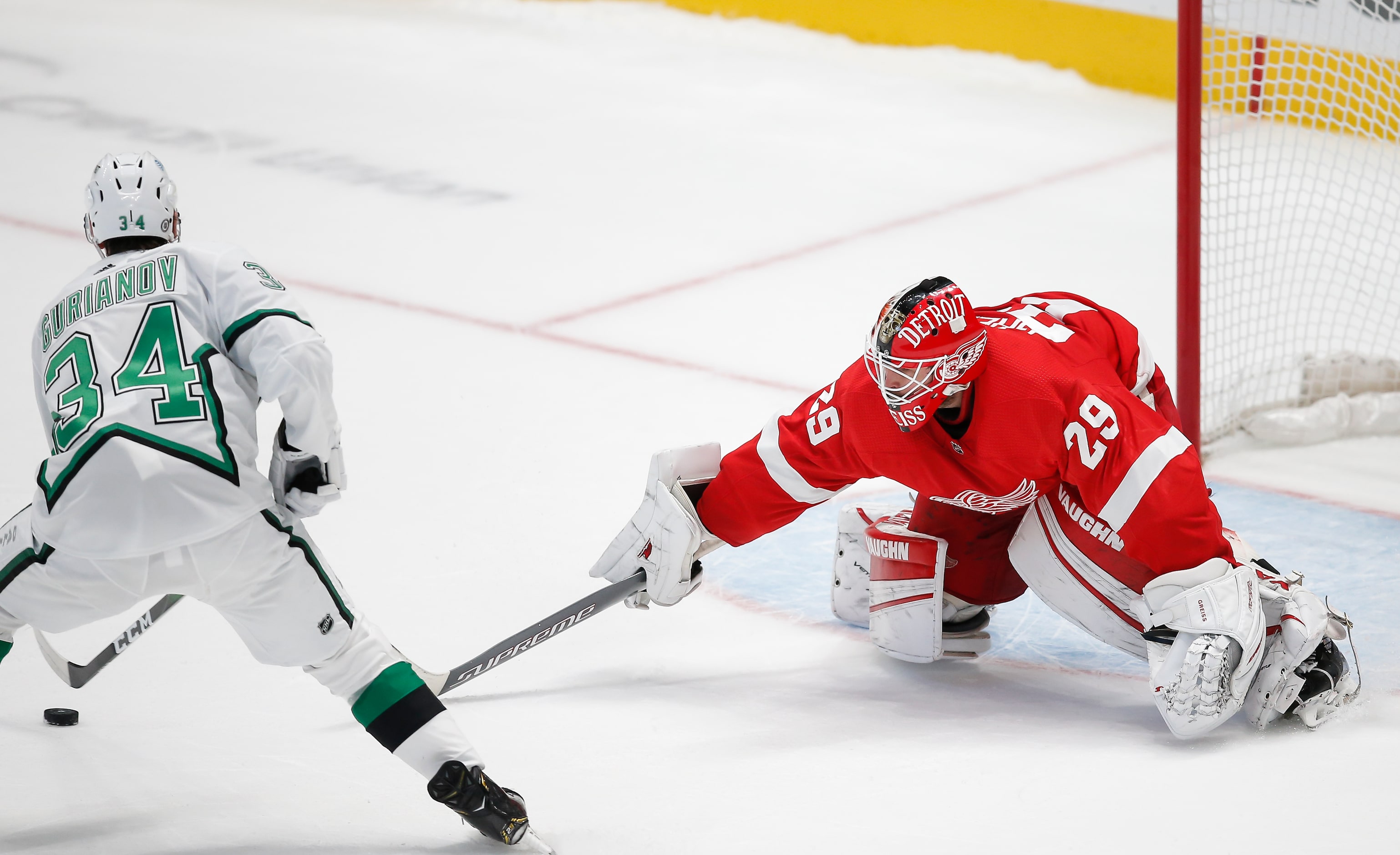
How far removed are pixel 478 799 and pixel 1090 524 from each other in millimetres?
1134

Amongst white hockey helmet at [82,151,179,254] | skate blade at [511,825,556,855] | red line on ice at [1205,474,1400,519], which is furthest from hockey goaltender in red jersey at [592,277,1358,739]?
white hockey helmet at [82,151,179,254]

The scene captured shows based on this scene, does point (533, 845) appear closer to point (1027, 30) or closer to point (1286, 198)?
point (1286, 198)

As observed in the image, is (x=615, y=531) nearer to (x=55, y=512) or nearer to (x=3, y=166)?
Result: (x=55, y=512)

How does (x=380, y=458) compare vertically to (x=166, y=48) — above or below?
below

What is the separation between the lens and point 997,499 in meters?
2.81

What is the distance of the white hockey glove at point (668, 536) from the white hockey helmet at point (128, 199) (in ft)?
3.33


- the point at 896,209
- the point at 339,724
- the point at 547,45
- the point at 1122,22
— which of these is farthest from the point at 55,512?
the point at 547,45

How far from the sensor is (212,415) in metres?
2.32

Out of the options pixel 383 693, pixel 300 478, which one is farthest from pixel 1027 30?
pixel 383 693

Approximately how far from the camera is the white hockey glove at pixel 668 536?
119 inches

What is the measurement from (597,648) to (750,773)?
64 cm

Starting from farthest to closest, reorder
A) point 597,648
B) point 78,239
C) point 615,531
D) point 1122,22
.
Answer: point 1122,22
point 78,239
point 615,531
point 597,648

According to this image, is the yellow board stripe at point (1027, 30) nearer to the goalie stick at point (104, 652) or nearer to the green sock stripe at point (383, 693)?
the goalie stick at point (104, 652)

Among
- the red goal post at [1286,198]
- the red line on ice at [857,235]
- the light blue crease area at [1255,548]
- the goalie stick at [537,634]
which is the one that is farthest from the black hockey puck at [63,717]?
the red goal post at [1286,198]
